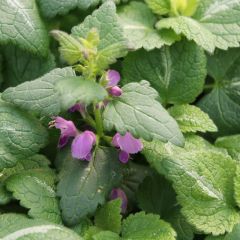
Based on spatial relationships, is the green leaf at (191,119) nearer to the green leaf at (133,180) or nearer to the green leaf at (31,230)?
the green leaf at (133,180)

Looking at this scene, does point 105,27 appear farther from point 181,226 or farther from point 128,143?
point 181,226

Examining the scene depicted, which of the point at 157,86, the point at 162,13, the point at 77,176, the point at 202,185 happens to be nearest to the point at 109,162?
the point at 77,176

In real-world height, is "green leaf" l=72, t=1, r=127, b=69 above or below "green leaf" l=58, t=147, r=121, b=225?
above

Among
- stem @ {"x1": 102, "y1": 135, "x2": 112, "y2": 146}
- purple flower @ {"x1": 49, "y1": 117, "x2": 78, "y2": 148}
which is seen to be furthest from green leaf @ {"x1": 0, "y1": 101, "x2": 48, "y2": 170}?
stem @ {"x1": 102, "y1": 135, "x2": 112, "y2": 146}

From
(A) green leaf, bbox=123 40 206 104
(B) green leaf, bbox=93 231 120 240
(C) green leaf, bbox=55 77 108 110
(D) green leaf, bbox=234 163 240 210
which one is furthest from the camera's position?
(A) green leaf, bbox=123 40 206 104

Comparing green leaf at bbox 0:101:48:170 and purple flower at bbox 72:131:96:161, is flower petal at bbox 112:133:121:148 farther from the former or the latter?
green leaf at bbox 0:101:48:170

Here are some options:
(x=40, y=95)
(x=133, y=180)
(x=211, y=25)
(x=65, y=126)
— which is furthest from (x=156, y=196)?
(x=211, y=25)

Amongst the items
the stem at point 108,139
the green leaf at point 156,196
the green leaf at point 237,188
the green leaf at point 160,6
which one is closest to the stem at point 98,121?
the stem at point 108,139
